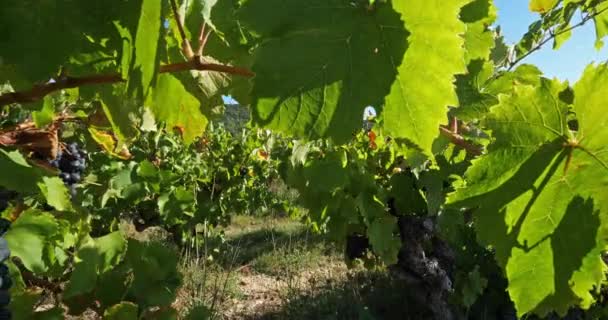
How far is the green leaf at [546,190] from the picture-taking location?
0.78m

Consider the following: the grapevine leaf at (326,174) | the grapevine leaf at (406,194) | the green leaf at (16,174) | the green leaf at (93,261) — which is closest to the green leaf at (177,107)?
the green leaf at (16,174)

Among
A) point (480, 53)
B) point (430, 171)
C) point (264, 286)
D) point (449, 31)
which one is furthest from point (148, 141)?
point (449, 31)

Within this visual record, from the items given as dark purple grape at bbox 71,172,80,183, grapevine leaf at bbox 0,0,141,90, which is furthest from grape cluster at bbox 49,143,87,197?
grapevine leaf at bbox 0,0,141,90

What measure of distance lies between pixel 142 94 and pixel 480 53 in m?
0.67

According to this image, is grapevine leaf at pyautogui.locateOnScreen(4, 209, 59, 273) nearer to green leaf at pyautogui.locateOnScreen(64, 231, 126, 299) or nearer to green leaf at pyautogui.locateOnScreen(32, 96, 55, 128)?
green leaf at pyautogui.locateOnScreen(64, 231, 126, 299)

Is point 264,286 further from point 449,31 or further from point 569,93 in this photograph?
point 449,31

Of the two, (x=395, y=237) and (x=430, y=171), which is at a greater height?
(x=430, y=171)

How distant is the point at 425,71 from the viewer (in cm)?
59

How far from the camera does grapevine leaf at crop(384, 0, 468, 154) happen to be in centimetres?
57

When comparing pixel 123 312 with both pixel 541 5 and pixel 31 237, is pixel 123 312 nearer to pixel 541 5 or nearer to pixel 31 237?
pixel 31 237

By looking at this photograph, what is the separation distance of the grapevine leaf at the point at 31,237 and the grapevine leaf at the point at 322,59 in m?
1.05

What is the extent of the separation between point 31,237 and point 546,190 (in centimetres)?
123

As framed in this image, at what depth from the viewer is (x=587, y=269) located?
822 millimetres

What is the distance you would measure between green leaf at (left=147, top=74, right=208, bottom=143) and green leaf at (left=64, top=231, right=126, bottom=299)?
Answer: 79 centimetres
